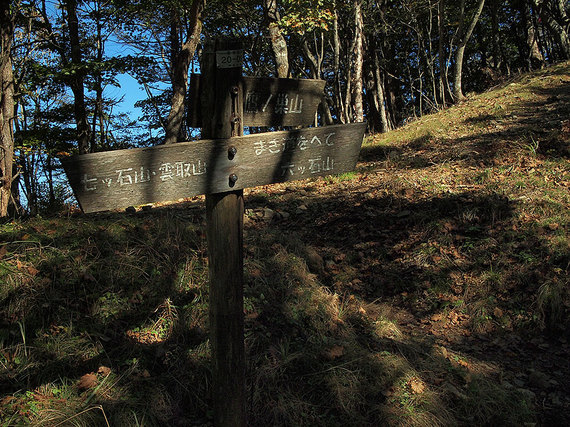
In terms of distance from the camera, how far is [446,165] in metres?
8.10

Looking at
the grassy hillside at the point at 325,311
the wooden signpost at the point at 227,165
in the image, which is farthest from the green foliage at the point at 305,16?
the wooden signpost at the point at 227,165

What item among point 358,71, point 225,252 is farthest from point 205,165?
point 358,71

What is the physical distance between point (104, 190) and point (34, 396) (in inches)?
77.6

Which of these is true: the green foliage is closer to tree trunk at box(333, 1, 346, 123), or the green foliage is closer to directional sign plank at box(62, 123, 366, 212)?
tree trunk at box(333, 1, 346, 123)

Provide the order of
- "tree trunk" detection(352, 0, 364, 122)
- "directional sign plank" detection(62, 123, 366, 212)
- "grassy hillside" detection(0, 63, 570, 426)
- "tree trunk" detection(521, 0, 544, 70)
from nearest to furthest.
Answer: "directional sign plank" detection(62, 123, 366, 212) < "grassy hillside" detection(0, 63, 570, 426) < "tree trunk" detection(352, 0, 364, 122) < "tree trunk" detection(521, 0, 544, 70)

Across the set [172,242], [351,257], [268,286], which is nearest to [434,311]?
[351,257]

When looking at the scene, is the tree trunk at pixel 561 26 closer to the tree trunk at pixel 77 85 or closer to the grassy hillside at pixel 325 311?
the grassy hillside at pixel 325 311

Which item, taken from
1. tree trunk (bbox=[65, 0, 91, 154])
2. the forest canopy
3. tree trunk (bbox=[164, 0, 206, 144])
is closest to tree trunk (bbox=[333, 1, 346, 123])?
the forest canopy

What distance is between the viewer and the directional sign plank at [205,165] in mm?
2199

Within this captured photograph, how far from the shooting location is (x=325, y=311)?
4.51m

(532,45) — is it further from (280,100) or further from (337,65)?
(280,100)

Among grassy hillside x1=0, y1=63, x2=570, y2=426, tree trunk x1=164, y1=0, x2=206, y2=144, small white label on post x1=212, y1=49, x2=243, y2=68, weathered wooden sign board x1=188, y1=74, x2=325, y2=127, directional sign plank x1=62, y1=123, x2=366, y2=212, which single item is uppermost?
tree trunk x1=164, y1=0, x2=206, y2=144

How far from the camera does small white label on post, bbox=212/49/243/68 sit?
8.21ft

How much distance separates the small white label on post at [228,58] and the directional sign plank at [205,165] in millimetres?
450
